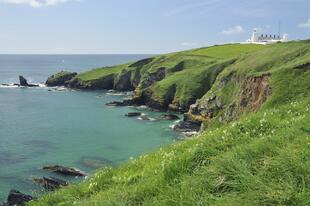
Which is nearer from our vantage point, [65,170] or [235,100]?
[65,170]

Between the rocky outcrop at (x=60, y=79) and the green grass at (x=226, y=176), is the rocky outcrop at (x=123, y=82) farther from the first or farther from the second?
the green grass at (x=226, y=176)

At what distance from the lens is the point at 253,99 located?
60.6 metres

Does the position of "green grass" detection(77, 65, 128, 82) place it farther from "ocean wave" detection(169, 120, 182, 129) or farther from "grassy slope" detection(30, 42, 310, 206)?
"grassy slope" detection(30, 42, 310, 206)

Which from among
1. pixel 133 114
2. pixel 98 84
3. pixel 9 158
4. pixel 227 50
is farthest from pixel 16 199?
pixel 227 50

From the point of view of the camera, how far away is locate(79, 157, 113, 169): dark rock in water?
167ft

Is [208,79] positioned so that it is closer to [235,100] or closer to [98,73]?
[235,100]

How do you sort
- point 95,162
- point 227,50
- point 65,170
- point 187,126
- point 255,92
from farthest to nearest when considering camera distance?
point 227,50 → point 187,126 → point 255,92 → point 95,162 → point 65,170

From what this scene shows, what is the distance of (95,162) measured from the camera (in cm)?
5275

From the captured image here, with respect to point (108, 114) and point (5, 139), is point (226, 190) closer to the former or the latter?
point (5, 139)

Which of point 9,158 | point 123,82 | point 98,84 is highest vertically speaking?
point 123,82

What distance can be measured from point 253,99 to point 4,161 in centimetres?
3186

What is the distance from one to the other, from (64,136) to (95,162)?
1916 cm

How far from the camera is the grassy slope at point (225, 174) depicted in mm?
8359

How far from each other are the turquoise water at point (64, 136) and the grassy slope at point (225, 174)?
89.4ft
